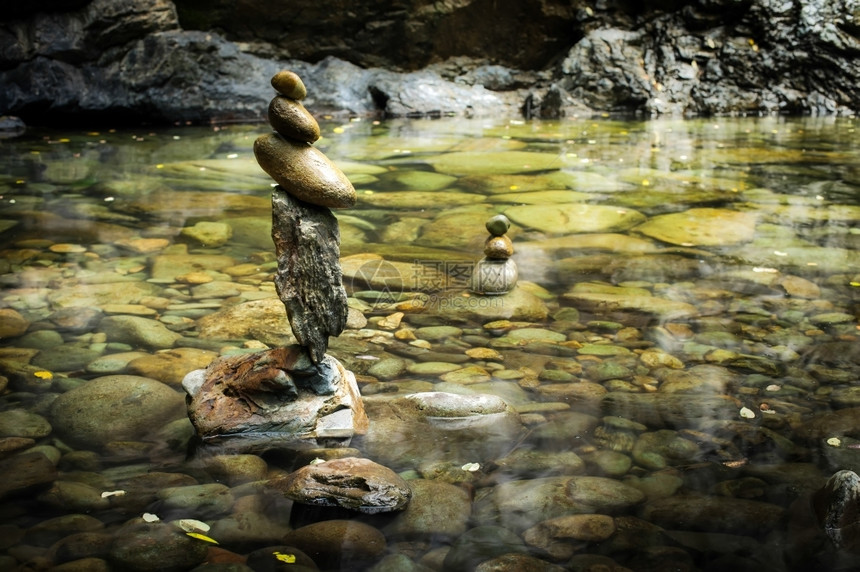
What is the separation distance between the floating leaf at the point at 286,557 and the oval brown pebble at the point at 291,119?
4.84 ft

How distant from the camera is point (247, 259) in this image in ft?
16.9

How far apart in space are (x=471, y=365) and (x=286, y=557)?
1.57m

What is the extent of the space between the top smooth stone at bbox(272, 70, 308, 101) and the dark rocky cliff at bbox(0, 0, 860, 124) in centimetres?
834

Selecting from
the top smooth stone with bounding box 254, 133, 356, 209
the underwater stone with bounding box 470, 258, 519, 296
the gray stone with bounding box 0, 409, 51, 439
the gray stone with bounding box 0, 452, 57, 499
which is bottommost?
the gray stone with bounding box 0, 452, 57, 499

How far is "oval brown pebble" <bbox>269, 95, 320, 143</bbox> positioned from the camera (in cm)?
291

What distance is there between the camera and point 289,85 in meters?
2.90

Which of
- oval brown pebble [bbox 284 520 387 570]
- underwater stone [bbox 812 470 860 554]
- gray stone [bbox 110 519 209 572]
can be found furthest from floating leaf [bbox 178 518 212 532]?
underwater stone [bbox 812 470 860 554]

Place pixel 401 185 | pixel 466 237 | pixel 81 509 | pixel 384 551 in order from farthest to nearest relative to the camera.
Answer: pixel 401 185
pixel 466 237
pixel 81 509
pixel 384 551

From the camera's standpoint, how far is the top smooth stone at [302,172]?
293cm

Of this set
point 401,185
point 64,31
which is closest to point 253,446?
point 401,185

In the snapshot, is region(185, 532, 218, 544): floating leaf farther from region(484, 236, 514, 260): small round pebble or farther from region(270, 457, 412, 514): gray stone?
region(484, 236, 514, 260): small round pebble

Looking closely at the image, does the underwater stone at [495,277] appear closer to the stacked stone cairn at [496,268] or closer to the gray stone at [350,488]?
the stacked stone cairn at [496,268]

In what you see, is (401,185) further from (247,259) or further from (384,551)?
(384,551)

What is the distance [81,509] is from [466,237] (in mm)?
3584
